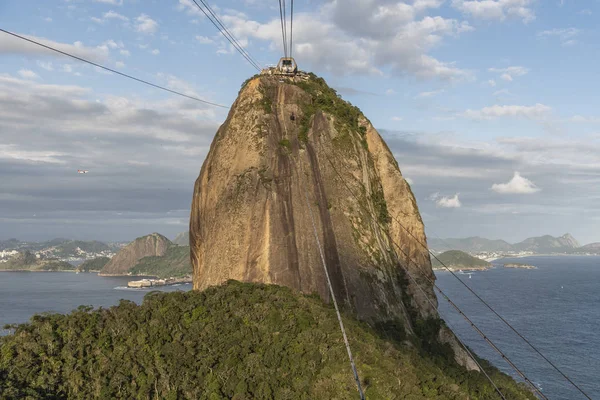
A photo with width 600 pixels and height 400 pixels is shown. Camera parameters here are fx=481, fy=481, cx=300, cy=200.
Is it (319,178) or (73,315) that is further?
(319,178)

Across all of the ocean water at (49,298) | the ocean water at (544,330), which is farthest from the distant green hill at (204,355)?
the ocean water at (49,298)

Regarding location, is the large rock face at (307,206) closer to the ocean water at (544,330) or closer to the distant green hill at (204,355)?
the distant green hill at (204,355)

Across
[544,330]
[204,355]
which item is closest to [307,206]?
[204,355]

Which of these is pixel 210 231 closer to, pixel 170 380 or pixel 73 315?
pixel 73 315

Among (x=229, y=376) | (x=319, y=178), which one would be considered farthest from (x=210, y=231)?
(x=229, y=376)

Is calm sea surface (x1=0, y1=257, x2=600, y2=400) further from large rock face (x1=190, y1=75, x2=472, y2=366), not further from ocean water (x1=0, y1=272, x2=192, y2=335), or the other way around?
large rock face (x1=190, y1=75, x2=472, y2=366)

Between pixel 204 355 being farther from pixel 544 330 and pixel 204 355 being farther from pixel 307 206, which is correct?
pixel 544 330
